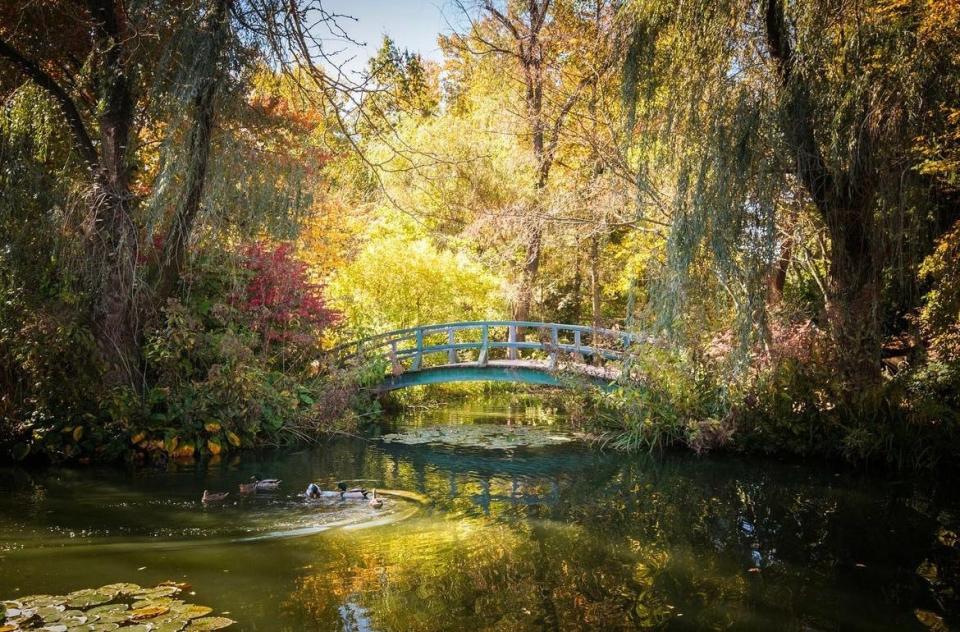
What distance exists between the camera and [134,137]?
9.16 metres

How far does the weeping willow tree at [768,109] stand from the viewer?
6.78 m

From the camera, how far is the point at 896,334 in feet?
33.4

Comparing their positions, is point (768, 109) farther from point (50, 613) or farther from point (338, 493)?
point (50, 613)

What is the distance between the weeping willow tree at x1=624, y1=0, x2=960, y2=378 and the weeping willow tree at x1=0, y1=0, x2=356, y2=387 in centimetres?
338

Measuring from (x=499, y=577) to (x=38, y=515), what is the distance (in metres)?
4.26

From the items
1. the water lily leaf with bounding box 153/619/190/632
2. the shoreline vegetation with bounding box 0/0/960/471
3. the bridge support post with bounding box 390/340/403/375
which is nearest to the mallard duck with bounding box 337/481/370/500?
the shoreline vegetation with bounding box 0/0/960/471

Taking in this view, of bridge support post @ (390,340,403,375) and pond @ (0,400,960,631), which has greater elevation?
bridge support post @ (390,340,403,375)

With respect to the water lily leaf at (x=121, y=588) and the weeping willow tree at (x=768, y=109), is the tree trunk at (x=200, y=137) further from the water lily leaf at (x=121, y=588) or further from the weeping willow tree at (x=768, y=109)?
the weeping willow tree at (x=768, y=109)

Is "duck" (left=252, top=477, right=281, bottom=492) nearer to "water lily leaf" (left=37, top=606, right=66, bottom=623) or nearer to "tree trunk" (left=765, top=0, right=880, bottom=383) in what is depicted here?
"water lily leaf" (left=37, top=606, right=66, bottom=623)

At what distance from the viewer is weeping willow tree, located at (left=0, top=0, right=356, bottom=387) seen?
5.98m

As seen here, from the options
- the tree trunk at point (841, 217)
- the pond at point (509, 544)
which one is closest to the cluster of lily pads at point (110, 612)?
the pond at point (509, 544)

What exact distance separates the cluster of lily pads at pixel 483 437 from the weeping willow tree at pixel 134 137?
420 centimetres

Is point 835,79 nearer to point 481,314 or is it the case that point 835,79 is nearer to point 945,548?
point 945,548

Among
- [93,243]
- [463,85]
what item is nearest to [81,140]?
[93,243]
